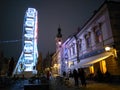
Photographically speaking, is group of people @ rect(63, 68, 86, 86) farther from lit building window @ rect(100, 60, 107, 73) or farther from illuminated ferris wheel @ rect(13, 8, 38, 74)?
illuminated ferris wheel @ rect(13, 8, 38, 74)

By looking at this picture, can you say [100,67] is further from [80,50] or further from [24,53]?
[24,53]

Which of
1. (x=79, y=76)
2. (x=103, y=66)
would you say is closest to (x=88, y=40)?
(x=103, y=66)

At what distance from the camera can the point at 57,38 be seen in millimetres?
79125

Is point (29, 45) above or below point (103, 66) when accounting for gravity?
above

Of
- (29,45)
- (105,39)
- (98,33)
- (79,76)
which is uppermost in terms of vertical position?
(29,45)

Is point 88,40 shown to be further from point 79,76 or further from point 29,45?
point 29,45

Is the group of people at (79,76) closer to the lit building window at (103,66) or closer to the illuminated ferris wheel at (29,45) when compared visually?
the lit building window at (103,66)

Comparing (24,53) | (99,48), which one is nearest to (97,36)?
(99,48)

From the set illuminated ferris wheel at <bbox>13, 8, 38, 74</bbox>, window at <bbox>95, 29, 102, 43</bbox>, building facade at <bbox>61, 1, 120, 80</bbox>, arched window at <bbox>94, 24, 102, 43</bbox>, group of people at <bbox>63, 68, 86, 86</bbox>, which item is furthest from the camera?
illuminated ferris wheel at <bbox>13, 8, 38, 74</bbox>

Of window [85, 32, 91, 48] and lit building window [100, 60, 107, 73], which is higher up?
window [85, 32, 91, 48]

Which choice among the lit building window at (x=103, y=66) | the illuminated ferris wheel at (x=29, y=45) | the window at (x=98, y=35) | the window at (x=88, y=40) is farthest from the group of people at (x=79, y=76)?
the illuminated ferris wheel at (x=29, y=45)

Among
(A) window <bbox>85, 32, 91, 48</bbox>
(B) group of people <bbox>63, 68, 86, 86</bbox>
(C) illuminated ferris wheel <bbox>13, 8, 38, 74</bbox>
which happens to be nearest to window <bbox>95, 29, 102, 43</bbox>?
(A) window <bbox>85, 32, 91, 48</bbox>

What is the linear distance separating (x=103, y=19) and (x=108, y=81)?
9.18 metres

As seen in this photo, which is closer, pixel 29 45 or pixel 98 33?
pixel 98 33
